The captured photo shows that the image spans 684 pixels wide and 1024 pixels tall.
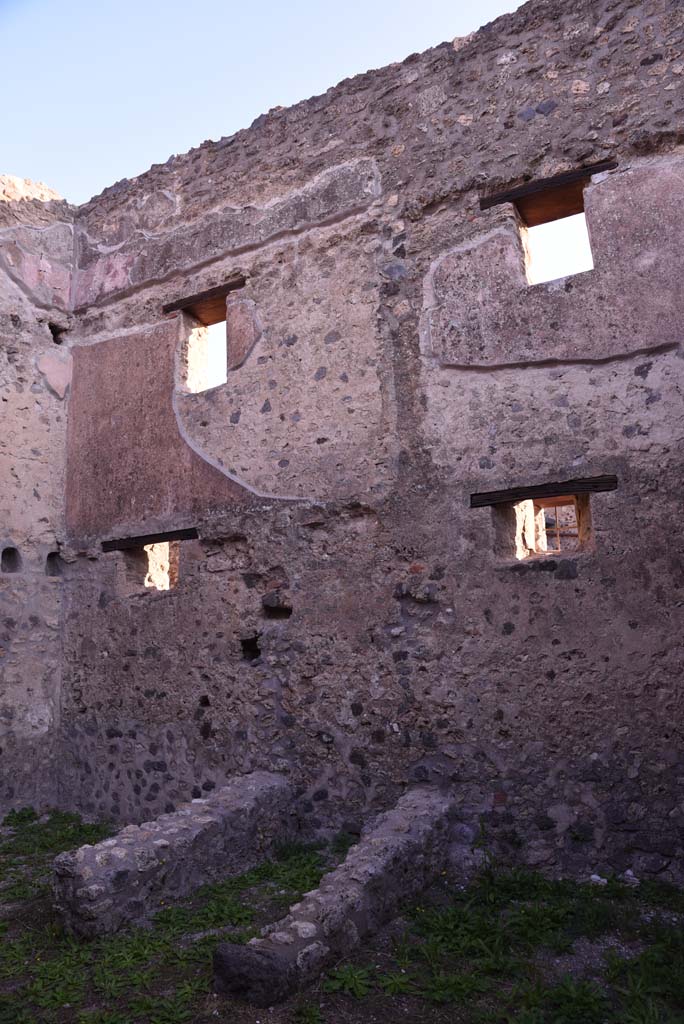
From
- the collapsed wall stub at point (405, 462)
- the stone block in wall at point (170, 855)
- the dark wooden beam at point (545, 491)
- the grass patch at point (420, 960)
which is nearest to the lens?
the grass patch at point (420, 960)

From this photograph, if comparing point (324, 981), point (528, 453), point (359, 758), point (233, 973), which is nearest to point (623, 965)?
point (324, 981)

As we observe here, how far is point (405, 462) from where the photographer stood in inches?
205

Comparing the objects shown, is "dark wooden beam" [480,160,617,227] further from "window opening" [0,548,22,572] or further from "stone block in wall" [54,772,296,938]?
"window opening" [0,548,22,572]

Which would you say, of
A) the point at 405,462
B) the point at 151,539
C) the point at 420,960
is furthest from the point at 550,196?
the point at 420,960

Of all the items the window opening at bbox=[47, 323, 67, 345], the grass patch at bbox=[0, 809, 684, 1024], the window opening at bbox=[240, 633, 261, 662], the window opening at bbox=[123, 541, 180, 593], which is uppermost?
the window opening at bbox=[47, 323, 67, 345]

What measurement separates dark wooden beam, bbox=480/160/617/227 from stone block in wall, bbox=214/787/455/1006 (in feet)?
12.2

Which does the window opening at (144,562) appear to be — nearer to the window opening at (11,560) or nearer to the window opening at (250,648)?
the window opening at (11,560)

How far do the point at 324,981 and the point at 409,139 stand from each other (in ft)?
16.8

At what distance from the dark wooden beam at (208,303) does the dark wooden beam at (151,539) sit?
1.84 metres

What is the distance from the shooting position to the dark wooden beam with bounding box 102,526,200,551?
600 centimetres

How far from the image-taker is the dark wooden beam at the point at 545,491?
179 inches

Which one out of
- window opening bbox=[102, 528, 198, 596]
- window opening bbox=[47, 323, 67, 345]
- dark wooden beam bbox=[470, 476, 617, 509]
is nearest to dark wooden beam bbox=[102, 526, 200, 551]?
window opening bbox=[102, 528, 198, 596]

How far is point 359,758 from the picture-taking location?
16.5 feet

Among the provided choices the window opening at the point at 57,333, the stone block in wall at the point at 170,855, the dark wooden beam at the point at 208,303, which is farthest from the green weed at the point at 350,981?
the window opening at the point at 57,333
